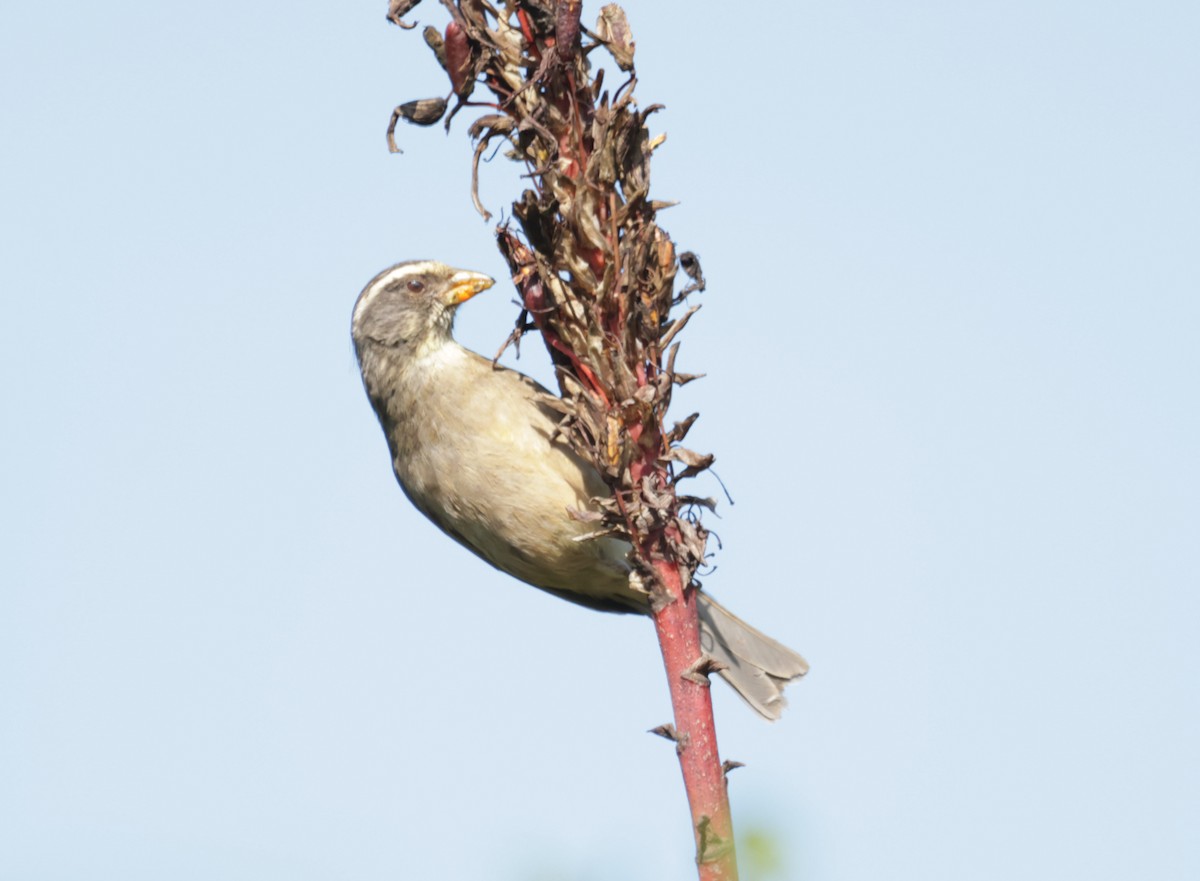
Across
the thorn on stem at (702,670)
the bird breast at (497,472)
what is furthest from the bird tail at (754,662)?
the thorn on stem at (702,670)

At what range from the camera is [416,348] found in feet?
21.7

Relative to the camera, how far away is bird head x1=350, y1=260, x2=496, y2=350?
666cm

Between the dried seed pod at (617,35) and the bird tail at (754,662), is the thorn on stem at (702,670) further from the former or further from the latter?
the bird tail at (754,662)

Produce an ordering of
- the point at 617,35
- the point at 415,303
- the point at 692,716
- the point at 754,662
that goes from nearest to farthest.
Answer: the point at 692,716 < the point at 617,35 < the point at 415,303 < the point at 754,662

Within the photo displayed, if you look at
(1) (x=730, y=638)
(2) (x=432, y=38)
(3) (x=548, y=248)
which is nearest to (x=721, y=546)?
(3) (x=548, y=248)

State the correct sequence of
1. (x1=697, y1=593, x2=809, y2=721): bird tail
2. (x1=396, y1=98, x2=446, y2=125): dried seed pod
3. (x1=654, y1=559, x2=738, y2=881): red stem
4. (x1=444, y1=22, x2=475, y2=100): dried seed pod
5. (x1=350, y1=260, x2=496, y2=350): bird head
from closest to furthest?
(x1=654, y1=559, x2=738, y2=881): red stem
(x1=444, y1=22, x2=475, y2=100): dried seed pod
(x1=396, y1=98, x2=446, y2=125): dried seed pod
(x1=350, y1=260, x2=496, y2=350): bird head
(x1=697, y1=593, x2=809, y2=721): bird tail

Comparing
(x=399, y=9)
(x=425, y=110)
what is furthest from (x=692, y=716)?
(x=399, y=9)

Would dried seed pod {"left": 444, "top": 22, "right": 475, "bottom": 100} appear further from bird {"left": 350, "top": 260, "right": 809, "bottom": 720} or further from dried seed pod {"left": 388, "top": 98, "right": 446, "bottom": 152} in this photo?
bird {"left": 350, "top": 260, "right": 809, "bottom": 720}

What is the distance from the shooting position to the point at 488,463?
20.0ft

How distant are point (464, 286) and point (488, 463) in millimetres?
1084

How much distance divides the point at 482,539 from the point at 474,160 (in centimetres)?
274

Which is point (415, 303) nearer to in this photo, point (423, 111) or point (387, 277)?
point (387, 277)

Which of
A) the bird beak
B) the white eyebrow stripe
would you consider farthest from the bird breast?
the white eyebrow stripe

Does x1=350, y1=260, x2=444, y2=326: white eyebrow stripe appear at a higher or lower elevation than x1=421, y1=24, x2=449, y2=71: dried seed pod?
higher
